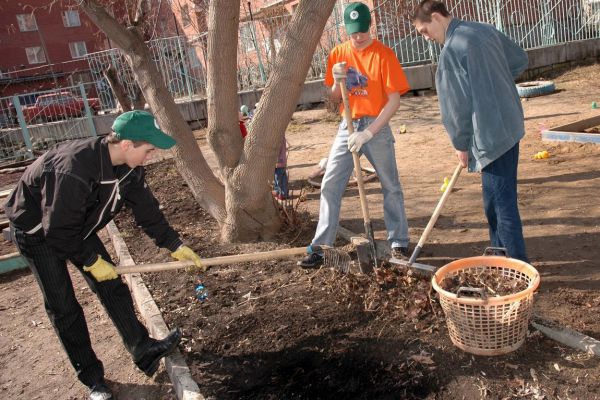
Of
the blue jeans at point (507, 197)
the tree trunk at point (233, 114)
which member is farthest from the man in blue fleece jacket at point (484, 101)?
the tree trunk at point (233, 114)

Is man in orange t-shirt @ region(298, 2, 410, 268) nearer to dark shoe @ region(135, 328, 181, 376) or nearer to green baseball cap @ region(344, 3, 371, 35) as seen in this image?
green baseball cap @ region(344, 3, 371, 35)

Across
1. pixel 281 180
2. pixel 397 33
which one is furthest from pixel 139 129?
pixel 397 33

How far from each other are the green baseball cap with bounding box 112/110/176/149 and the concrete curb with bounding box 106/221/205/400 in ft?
4.59

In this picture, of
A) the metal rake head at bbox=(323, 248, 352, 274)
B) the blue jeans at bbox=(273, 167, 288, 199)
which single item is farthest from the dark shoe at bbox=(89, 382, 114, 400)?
the blue jeans at bbox=(273, 167, 288, 199)

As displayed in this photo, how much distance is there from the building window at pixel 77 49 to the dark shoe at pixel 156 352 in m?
43.7

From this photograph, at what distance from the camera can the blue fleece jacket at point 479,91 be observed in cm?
319

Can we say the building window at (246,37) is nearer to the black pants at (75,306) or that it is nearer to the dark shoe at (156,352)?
the black pants at (75,306)

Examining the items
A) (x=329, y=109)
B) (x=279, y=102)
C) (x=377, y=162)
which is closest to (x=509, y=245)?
(x=377, y=162)

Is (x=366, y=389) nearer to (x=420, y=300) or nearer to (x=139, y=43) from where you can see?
(x=420, y=300)

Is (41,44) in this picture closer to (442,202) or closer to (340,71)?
(340,71)

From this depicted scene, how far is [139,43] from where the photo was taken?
5477mm

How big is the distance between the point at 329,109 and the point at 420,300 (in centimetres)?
1136

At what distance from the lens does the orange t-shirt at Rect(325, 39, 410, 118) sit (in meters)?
4.07

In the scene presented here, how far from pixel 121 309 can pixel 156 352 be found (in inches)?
14.0
